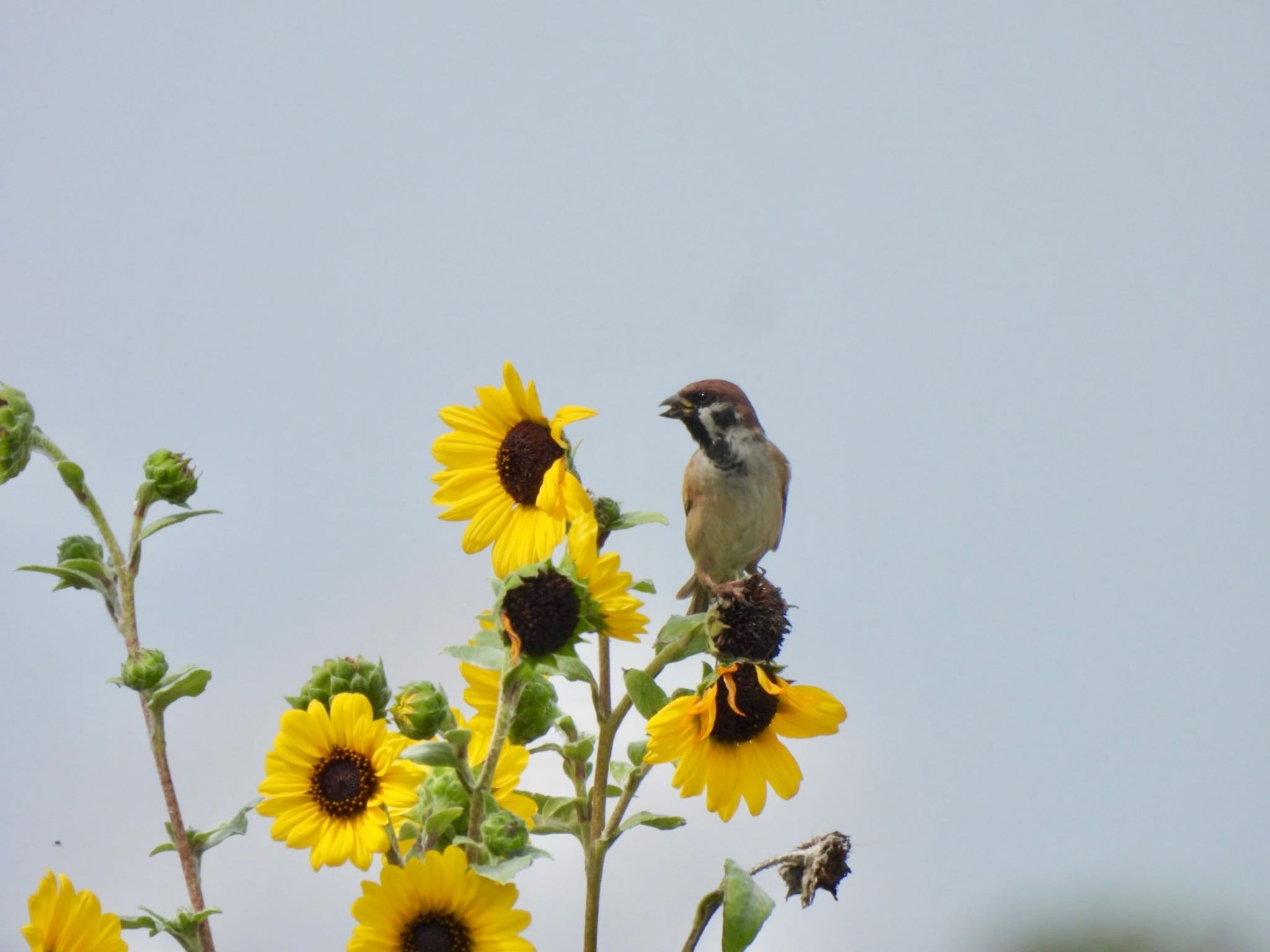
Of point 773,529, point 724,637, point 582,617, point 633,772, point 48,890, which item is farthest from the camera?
point 773,529

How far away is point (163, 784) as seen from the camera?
1.47 m

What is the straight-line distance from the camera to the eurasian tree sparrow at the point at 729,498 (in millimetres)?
4004

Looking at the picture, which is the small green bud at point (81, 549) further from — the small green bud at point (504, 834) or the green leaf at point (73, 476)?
the small green bud at point (504, 834)

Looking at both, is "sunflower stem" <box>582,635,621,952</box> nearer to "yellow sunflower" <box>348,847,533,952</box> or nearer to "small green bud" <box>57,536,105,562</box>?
"yellow sunflower" <box>348,847,533,952</box>

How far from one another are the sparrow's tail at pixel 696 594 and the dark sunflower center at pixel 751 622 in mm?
2273

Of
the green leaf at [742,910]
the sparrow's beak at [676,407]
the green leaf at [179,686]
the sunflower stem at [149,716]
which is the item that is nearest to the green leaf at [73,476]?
the sunflower stem at [149,716]

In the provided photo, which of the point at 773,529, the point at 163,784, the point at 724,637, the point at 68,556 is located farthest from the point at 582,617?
the point at 773,529

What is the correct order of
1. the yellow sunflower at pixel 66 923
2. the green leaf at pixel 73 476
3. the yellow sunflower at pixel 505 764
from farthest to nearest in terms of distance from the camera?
the yellow sunflower at pixel 505 764 < the green leaf at pixel 73 476 < the yellow sunflower at pixel 66 923

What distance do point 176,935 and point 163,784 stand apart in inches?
6.4

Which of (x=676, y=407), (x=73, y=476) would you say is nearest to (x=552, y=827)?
(x=73, y=476)

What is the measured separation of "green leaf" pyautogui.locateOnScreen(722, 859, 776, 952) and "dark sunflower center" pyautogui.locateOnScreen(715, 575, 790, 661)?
0.26 m

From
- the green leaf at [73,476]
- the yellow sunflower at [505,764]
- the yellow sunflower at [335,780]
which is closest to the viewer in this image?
the yellow sunflower at [335,780]

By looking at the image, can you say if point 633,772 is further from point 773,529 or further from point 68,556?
point 773,529

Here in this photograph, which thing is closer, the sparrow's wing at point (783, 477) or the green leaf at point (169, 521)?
the green leaf at point (169, 521)
